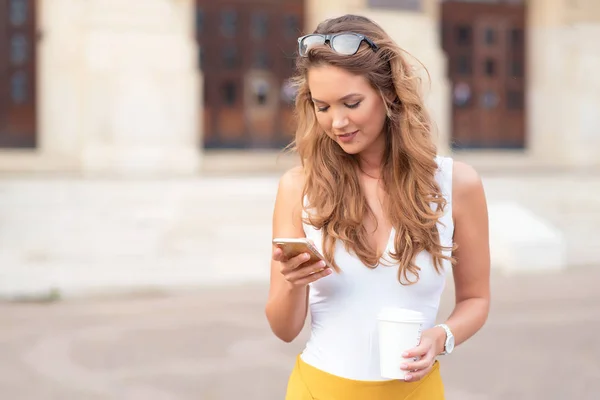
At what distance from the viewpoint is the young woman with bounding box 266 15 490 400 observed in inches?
83.8

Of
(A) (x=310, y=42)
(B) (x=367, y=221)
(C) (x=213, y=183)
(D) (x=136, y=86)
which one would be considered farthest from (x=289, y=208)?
(D) (x=136, y=86)

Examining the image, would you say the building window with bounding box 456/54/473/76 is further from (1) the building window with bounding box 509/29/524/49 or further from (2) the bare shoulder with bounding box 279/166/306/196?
(2) the bare shoulder with bounding box 279/166/306/196

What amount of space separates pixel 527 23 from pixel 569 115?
2.11 metres

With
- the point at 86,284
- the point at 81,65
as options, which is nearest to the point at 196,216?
the point at 86,284

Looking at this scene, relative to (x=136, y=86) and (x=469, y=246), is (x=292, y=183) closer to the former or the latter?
(x=469, y=246)

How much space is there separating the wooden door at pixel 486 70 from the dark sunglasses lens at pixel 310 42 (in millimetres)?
15660

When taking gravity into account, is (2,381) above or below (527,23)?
below

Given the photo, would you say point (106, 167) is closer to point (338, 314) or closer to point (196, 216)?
point (196, 216)

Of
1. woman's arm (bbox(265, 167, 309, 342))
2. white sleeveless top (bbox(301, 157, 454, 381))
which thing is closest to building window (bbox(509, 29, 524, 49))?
woman's arm (bbox(265, 167, 309, 342))

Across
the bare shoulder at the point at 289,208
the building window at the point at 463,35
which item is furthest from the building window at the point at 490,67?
the bare shoulder at the point at 289,208

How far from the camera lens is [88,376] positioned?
20.1 ft

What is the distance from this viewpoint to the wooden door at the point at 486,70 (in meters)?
17.8

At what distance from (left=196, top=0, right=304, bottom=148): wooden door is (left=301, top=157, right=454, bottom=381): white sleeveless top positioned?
13903 millimetres

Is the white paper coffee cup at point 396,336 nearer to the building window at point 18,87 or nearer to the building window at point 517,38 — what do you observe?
the building window at point 18,87
